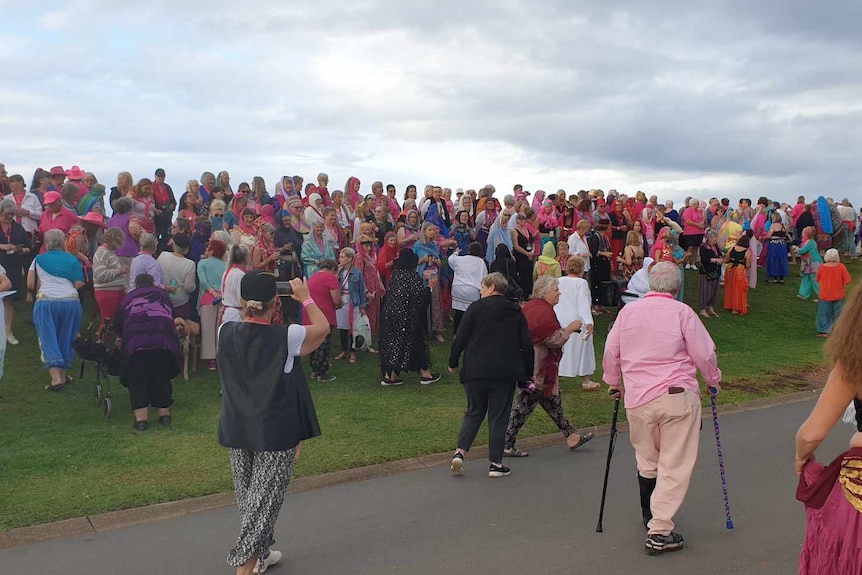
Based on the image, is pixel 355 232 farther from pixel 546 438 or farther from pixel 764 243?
pixel 764 243

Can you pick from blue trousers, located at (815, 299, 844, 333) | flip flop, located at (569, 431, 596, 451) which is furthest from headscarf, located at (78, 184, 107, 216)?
blue trousers, located at (815, 299, 844, 333)

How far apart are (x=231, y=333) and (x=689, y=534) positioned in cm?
363

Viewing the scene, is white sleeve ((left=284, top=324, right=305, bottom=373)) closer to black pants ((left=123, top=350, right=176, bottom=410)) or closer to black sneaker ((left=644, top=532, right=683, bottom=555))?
black sneaker ((left=644, top=532, right=683, bottom=555))

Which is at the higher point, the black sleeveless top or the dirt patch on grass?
the black sleeveless top

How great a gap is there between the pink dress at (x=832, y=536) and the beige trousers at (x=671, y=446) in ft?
6.10

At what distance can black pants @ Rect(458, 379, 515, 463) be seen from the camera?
25.1 ft

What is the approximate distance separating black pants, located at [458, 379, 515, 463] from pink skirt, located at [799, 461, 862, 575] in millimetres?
3929

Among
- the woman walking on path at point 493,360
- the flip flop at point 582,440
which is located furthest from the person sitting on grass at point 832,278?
the woman walking on path at point 493,360

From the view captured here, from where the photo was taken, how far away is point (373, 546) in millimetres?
5938

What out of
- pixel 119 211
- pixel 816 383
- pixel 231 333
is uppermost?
pixel 119 211

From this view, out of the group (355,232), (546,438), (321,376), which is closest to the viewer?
(546,438)

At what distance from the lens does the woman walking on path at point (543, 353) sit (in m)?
8.01

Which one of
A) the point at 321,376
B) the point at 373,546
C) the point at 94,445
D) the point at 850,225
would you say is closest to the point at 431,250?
the point at 321,376

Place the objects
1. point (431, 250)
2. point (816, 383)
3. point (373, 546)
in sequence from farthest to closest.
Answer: point (431, 250) < point (816, 383) < point (373, 546)
